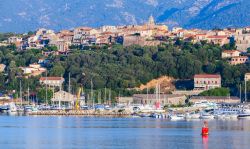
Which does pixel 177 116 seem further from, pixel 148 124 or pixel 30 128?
pixel 30 128

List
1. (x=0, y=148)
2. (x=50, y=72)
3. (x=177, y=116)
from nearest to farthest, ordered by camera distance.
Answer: (x=0, y=148) → (x=177, y=116) → (x=50, y=72)

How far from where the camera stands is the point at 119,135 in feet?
206

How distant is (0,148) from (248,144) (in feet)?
39.4

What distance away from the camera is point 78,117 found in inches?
3531

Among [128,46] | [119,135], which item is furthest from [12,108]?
[119,135]

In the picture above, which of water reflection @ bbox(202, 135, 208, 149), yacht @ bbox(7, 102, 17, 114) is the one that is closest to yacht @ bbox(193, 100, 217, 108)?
yacht @ bbox(7, 102, 17, 114)

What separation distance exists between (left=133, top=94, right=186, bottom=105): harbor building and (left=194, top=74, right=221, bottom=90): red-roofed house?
4.26 metres

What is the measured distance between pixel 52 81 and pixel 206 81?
1479 cm

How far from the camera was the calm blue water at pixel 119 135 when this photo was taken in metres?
54.4

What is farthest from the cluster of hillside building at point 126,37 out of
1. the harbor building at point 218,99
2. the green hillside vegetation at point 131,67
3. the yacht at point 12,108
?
the yacht at point 12,108

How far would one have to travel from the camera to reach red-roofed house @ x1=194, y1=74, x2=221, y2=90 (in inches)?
4126

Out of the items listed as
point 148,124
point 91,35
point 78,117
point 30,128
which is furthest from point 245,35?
point 30,128

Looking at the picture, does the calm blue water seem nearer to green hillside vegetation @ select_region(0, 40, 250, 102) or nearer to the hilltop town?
the hilltop town

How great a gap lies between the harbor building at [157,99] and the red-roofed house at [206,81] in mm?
4260
